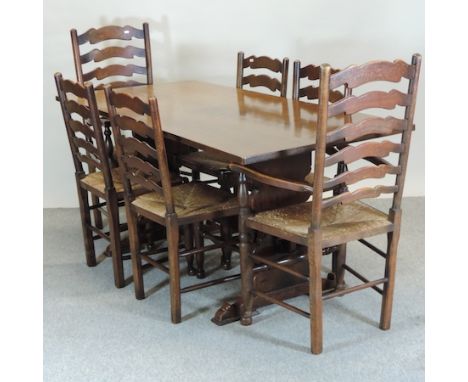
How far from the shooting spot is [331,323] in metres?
2.73

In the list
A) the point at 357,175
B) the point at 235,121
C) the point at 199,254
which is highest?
the point at 235,121

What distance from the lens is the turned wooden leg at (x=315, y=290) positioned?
2.32 m

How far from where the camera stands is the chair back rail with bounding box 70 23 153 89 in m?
3.71

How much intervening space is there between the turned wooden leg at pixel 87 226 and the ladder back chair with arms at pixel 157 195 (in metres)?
0.50

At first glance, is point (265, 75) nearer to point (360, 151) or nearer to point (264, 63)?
point (264, 63)

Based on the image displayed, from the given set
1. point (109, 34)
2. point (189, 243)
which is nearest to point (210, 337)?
point (189, 243)

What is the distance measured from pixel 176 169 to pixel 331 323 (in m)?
1.27

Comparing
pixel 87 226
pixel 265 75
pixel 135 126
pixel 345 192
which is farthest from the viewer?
pixel 265 75

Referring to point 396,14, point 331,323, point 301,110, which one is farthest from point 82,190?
point 396,14

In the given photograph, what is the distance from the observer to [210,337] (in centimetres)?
265

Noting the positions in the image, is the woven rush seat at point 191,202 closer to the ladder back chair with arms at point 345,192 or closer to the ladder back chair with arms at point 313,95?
the ladder back chair with arms at point 345,192

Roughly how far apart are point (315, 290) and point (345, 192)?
0.40m

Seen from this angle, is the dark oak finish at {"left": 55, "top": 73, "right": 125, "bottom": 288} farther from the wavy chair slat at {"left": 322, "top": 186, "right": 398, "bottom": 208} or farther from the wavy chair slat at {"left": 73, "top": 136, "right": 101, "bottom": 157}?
the wavy chair slat at {"left": 322, "top": 186, "right": 398, "bottom": 208}
